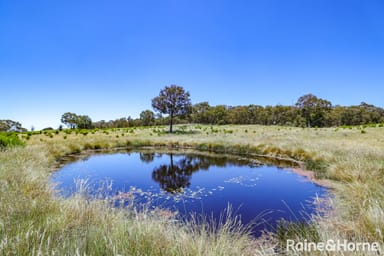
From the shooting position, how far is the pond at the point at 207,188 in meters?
5.07

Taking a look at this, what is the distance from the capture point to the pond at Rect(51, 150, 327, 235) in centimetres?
507

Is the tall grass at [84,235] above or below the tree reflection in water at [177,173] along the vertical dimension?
above

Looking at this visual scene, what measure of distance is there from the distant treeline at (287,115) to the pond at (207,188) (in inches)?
1523

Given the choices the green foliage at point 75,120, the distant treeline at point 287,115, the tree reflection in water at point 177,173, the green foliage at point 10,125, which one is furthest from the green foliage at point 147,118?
the tree reflection in water at point 177,173

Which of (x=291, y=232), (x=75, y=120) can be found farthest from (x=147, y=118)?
(x=291, y=232)

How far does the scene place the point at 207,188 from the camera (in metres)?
7.21

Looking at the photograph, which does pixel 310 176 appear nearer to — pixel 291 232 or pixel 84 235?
pixel 291 232

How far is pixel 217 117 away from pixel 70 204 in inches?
2138

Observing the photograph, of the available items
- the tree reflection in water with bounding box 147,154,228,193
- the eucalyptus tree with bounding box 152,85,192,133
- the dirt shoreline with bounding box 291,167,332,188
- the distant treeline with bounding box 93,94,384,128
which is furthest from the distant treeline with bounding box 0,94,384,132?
the dirt shoreline with bounding box 291,167,332,188

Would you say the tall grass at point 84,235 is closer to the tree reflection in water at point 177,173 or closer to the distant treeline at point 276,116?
the tree reflection in water at point 177,173

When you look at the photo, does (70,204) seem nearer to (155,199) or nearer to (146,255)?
(146,255)

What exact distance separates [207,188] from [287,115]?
56932 mm

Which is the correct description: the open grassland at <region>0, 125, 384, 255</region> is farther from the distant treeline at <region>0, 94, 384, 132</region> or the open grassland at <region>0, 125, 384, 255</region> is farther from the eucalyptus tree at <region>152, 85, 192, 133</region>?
the distant treeline at <region>0, 94, 384, 132</region>

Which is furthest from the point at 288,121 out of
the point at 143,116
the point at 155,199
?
the point at 155,199
